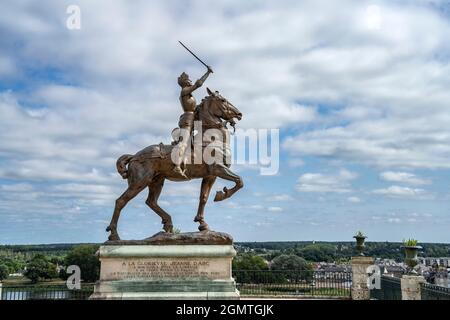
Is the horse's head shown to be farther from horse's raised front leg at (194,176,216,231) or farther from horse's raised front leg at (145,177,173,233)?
horse's raised front leg at (145,177,173,233)

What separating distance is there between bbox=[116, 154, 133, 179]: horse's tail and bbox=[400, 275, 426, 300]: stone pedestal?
9806mm

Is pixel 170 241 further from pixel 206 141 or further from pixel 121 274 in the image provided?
pixel 206 141

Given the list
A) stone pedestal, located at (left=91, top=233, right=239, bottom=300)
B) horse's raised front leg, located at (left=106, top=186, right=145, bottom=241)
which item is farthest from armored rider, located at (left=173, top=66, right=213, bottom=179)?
stone pedestal, located at (left=91, top=233, right=239, bottom=300)

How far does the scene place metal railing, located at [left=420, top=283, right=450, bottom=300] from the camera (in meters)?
A: 13.3

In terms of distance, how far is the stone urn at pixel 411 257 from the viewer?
17.0m

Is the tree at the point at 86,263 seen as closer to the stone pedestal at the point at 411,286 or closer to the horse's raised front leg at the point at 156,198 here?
the horse's raised front leg at the point at 156,198

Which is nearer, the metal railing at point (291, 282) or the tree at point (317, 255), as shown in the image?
the metal railing at point (291, 282)

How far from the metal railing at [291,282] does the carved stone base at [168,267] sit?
328 inches

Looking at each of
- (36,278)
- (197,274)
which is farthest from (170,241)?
(36,278)

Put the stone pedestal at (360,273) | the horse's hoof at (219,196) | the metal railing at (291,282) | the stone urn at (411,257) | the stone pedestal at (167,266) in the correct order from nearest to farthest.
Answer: the stone pedestal at (167,266) → the horse's hoof at (219,196) → the stone urn at (411,257) → the stone pedestal at (360,273) → the metal railing at (291,282)

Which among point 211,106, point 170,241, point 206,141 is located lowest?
point 170,241

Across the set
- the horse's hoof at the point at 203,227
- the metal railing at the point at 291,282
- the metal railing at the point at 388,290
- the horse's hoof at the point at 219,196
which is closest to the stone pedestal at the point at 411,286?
the metal railing at the point at 388,290
